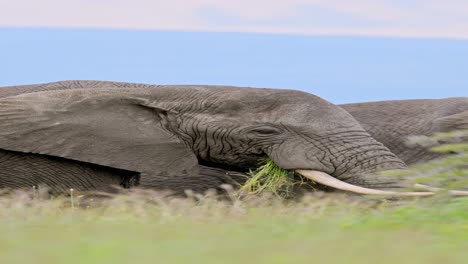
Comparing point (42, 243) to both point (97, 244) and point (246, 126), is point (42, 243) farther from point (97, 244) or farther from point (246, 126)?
point (246, 126)

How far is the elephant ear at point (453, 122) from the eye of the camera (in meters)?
13.2

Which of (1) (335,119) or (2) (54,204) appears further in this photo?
(1) (335,119)

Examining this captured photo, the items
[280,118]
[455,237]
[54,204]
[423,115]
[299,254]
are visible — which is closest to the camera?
[299,254]

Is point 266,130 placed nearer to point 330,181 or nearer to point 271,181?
point 271,181

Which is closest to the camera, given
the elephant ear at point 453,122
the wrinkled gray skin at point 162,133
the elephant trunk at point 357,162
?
the elephant trunk at point 357,162

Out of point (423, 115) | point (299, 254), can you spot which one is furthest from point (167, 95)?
point (299, 254)

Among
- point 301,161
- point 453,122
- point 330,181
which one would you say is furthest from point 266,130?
point 453,122

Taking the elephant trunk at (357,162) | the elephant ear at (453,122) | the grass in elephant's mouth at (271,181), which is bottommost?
the grass in elephant's mouth at (271,181)

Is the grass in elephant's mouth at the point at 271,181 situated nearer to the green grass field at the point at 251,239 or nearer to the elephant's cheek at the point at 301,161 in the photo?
the elephant's cheek at the point at 301,161

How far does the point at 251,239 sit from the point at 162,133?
6.42 meters

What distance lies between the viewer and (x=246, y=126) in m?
11.2

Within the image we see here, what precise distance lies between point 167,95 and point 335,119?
1.69 meters

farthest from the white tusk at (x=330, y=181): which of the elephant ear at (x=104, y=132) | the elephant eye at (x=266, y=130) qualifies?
the elephant ear at (x=104, y=132)

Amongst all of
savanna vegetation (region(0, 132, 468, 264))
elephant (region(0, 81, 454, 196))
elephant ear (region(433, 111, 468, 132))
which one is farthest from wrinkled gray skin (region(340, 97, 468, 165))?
savanna vegetation (region(0, 132, 468, 264))
